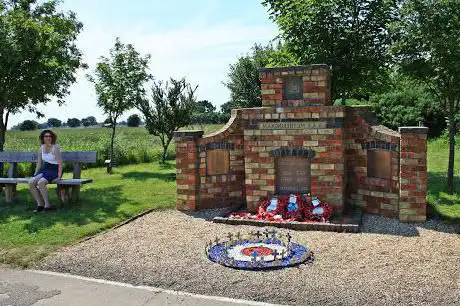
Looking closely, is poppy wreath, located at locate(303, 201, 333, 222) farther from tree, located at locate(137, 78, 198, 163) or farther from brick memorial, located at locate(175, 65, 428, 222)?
tree, located at locate(137, 78, 198, 163)

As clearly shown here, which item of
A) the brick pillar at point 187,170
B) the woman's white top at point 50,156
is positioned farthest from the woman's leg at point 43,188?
the brick pillar at point 187,170

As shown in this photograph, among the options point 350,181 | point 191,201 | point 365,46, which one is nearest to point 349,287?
point 350,181

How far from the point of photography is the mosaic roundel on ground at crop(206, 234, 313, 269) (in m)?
6.06

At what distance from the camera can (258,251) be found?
660 centimetres

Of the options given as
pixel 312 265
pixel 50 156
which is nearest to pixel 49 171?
pixel 50 156

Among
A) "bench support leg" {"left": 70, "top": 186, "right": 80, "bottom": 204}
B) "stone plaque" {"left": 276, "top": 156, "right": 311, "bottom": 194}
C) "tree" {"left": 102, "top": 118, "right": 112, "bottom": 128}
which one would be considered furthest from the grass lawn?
"tree" {"left": 102, "top": 118, "right": 112, "bottom": 128}

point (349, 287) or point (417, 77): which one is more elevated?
point (417, 77)

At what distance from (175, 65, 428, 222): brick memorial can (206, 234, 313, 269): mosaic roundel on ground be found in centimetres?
195

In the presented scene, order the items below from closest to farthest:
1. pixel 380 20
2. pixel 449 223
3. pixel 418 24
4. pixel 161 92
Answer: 1. pixel 449 223
2. pixel 418 24
3. pixel 380 20
4. pixel 161 92

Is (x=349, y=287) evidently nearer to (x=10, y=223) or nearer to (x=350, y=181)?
(x=350, y=181)

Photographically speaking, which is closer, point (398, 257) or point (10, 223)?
point (398, 257)

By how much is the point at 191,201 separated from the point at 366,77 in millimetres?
7601

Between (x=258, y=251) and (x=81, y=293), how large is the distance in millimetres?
2513

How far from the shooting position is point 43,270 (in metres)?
6.13
